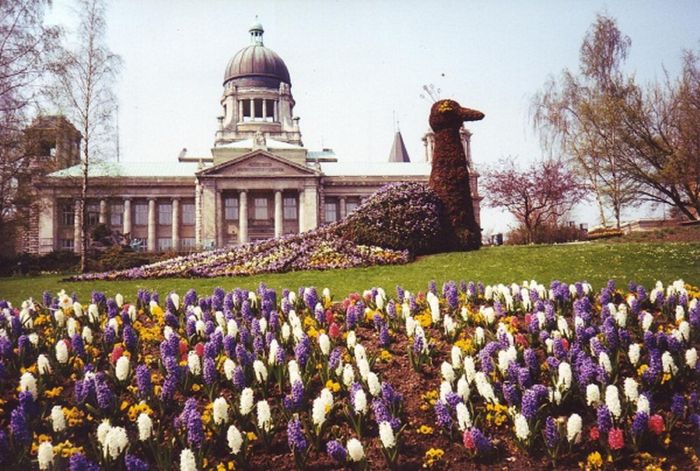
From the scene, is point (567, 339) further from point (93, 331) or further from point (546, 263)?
point (546, 263)

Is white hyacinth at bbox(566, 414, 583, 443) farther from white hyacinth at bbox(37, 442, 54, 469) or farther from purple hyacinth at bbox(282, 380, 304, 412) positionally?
white hyacinth at bbox(37, 442, 54, 469)

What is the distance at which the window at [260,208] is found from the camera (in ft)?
181

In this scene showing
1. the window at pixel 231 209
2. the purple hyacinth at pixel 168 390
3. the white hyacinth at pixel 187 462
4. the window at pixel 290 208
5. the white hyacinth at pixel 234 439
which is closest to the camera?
the white hyacinth at pixel 187 462

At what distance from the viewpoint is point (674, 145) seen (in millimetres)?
25781

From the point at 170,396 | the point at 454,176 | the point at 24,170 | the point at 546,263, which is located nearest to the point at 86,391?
the point at 170,396

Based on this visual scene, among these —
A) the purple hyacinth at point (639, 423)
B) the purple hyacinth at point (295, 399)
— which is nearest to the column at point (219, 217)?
the purple hyacinth at point (295, 399)

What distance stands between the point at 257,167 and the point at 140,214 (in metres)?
12.3

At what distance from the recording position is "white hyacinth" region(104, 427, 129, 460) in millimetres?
3998

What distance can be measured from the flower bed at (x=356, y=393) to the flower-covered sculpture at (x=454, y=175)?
11.6 metres

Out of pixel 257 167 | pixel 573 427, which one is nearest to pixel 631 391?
pixel 573 427

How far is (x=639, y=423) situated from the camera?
175 inches

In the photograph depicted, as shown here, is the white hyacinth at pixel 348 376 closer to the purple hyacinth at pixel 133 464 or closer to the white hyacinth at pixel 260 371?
the white hyacinth at pixel 260 371

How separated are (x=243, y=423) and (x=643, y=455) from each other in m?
3.04

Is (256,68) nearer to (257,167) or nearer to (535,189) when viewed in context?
(257,167)
